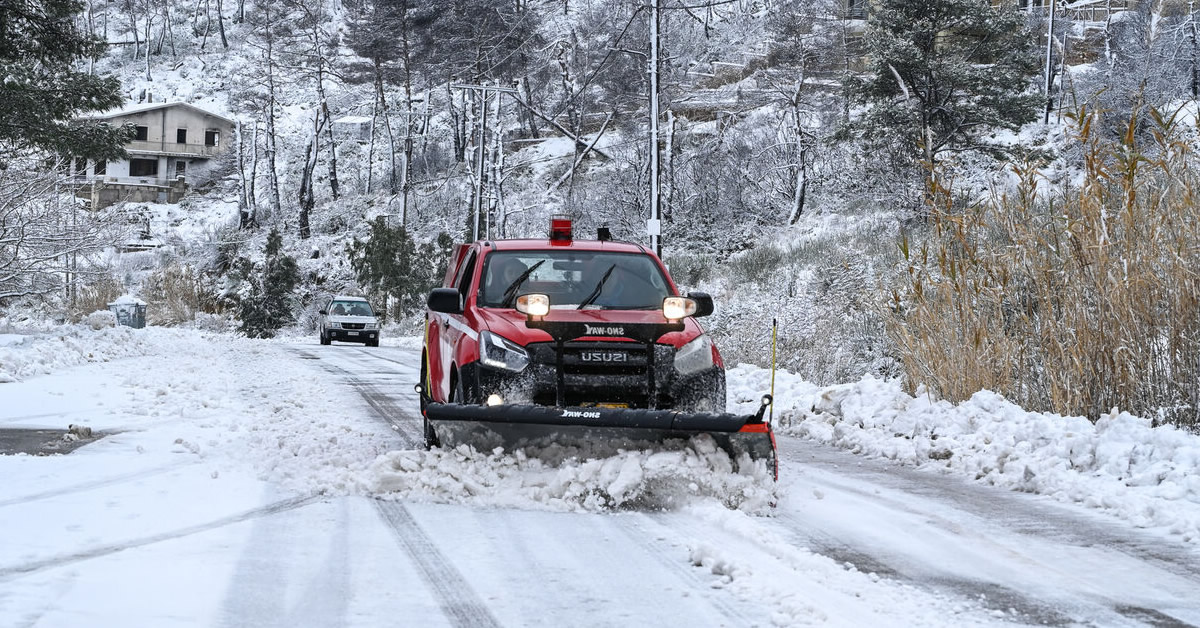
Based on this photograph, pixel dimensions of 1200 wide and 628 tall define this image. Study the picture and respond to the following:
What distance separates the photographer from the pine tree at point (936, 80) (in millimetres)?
35562

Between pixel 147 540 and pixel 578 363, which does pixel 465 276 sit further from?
pixel 147 540

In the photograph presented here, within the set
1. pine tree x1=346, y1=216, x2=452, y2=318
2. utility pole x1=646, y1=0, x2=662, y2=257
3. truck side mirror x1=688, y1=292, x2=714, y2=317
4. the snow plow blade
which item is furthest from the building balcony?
the snow plow blade

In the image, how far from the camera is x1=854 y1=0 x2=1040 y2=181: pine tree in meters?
35.6

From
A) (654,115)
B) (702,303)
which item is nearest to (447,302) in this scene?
(702,303)

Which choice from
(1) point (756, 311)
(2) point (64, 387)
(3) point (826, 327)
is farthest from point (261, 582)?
(1) point (756, 311)

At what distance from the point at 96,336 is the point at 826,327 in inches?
586

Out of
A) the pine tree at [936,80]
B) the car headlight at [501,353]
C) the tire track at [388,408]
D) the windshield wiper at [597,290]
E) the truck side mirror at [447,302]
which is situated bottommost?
the tire track at [388,408]

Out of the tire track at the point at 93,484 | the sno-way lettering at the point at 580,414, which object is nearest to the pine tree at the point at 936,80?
the sno-way lettering at the point at 580,414

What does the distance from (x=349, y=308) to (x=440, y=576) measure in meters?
29.7

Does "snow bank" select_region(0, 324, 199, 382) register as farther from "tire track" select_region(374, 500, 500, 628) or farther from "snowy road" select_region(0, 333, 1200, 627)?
"tire track" select_region(374, 500, 500, 628)

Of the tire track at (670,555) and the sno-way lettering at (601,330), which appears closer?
the tire track at (670,555)

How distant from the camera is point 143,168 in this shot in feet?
269

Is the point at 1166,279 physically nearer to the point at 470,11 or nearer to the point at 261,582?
the point at 261,582

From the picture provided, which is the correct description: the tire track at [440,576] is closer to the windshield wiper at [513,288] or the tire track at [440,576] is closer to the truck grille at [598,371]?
the truck grille at [598,371]
